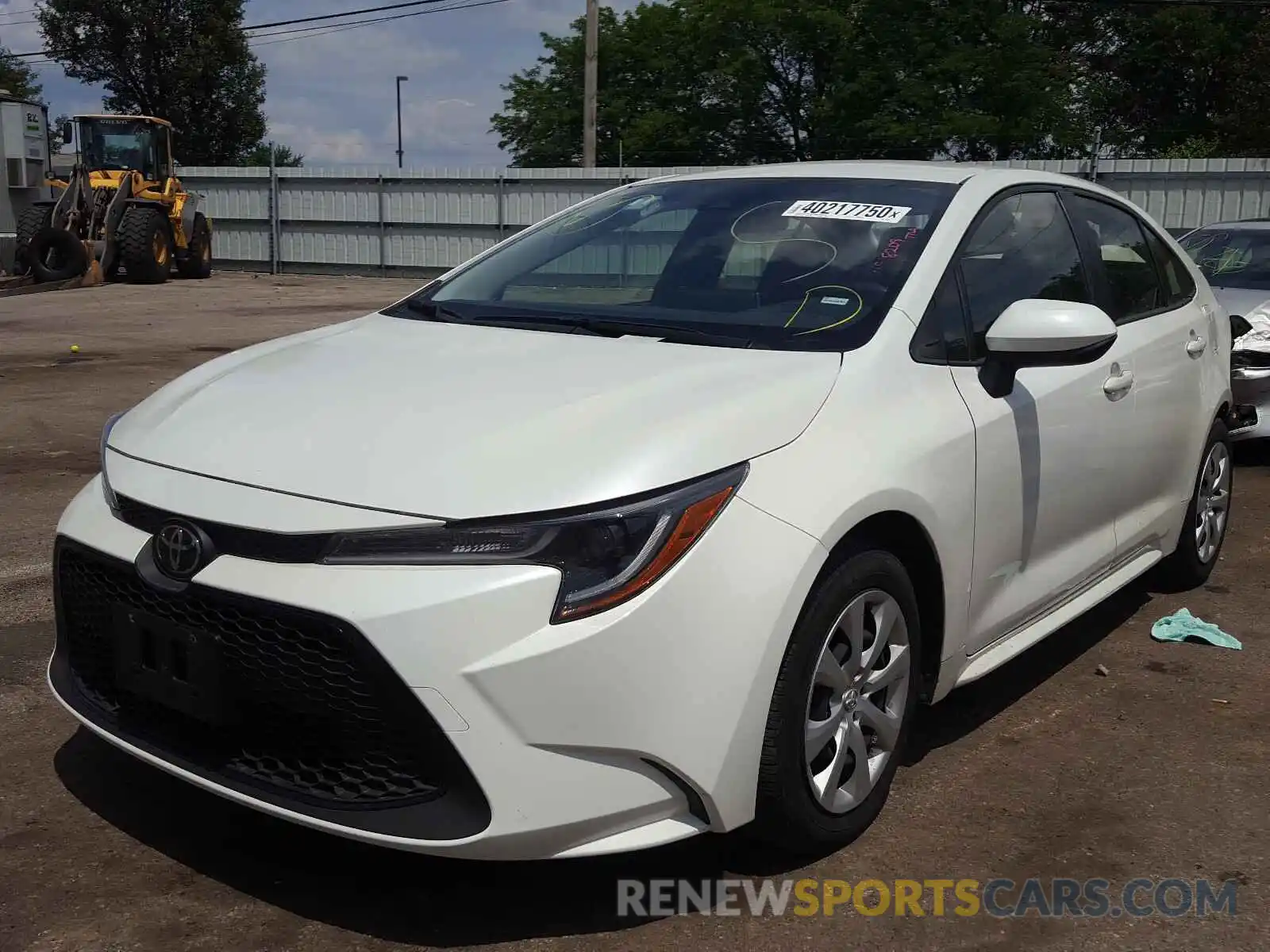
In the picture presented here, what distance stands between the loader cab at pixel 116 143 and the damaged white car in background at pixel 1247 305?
18106mm

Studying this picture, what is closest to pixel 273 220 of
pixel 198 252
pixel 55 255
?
Answer: pixel 198 252

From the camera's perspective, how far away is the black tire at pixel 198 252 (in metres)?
23.0

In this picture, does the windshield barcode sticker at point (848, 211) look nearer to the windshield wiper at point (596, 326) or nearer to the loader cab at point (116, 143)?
the windshield wiper at point (596, 326)

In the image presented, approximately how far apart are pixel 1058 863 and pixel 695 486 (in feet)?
4.17

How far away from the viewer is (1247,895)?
2797 millimetres

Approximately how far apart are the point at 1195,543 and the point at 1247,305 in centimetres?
301

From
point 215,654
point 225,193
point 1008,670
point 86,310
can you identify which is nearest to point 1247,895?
point 1008,670

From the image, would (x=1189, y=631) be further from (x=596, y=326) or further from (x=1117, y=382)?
(x=596, y=326)

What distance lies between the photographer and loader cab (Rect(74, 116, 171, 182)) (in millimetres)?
21531

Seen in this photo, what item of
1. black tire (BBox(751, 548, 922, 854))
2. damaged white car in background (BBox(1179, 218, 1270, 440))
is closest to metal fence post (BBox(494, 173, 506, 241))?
damaged white car in background (BBox(1179, 218, 1270, 440))

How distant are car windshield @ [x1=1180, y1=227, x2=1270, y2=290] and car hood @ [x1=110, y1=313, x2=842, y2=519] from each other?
19.3 ft

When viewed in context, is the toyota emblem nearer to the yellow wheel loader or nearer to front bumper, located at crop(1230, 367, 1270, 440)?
front bumper, located at crop(1230, 367, 1270, 440)

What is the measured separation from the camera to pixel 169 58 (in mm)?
41438

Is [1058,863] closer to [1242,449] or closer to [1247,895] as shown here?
[1247,895]
